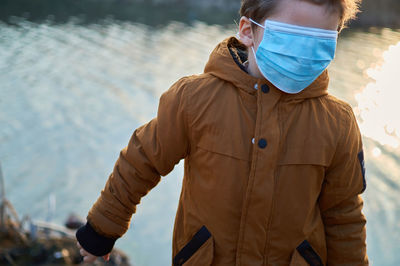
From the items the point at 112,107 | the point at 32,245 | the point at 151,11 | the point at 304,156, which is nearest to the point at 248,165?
the point at 304,156

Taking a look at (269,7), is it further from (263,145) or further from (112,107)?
(112,107)

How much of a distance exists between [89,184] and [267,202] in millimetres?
2840

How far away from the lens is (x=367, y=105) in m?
5.64

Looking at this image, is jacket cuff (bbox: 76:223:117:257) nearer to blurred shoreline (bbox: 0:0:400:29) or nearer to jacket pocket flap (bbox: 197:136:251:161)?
jacket pocket flap (bbox: 197:136:251:161)

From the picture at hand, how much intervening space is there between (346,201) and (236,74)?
0.55m

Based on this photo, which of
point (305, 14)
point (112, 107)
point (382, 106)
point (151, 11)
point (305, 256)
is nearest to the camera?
point (305, 14)

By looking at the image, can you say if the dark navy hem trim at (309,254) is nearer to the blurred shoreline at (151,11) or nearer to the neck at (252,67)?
the neck at (252,67)

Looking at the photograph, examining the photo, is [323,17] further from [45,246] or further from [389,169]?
[389,169]

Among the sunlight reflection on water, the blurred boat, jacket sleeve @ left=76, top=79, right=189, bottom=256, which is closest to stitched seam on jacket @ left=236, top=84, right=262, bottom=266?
jacket sleeve @ left=76, top=79, right=189, bottom=256

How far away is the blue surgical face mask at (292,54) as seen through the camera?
1.34 meters

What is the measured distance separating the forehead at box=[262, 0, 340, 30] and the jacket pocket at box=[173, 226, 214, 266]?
0.68m

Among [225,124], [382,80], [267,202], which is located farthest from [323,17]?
[382,80]

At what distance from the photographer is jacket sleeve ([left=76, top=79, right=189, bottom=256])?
4.61ft

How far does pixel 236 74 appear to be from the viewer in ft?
4.55
